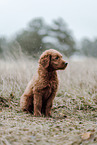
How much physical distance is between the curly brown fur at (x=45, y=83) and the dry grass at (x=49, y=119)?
9.7 inches

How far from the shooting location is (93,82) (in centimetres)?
488

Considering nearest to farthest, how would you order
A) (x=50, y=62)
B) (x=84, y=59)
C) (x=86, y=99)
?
(x=50, y=62)
(x=86, y=99)
(x=84, y=59)

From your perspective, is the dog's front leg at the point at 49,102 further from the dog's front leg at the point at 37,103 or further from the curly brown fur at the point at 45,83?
the dog's front leg at the point at 37,103

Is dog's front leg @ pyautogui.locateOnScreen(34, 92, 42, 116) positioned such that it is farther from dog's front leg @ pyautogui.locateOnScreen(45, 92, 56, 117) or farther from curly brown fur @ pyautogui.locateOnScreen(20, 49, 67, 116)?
dog's front leg @ pyautogui.locateOnScreen(45, 92, 56, 117)

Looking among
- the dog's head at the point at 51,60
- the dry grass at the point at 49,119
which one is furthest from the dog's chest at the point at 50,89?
the dry grass at the point at 49,119

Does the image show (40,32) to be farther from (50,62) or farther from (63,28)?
(50,62)

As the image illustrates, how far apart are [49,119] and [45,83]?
58 centimetres

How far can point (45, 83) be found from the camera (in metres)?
2.94

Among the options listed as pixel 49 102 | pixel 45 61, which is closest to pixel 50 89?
pixel 49 102

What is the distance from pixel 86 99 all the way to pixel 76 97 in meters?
0.26

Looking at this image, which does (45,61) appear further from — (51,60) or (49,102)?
(49,102)

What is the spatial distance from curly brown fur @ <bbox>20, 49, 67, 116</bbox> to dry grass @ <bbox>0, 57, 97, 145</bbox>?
0.25m

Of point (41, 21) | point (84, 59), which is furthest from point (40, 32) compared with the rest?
point (84, 59)

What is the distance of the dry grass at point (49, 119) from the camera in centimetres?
203
